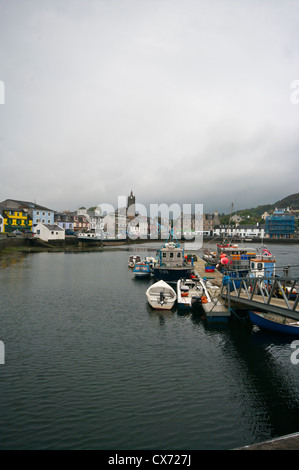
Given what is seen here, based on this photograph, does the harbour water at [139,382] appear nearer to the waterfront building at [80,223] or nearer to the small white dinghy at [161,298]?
the small white dinghy at [161,298]

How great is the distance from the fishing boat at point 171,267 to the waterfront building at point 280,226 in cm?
15740

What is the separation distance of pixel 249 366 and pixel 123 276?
36.5m

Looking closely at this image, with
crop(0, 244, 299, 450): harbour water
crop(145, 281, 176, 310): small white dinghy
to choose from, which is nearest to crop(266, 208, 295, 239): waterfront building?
crop(145, 281, 176, 310): small white dinghy

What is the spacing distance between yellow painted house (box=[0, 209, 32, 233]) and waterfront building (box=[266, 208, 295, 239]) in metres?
137

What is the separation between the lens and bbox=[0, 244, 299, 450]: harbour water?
1163cm

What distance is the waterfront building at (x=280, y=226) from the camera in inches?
7210

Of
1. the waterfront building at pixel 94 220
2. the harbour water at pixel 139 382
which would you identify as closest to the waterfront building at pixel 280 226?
the waterfront building at pixel 94 220

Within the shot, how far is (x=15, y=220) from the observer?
4456 inches

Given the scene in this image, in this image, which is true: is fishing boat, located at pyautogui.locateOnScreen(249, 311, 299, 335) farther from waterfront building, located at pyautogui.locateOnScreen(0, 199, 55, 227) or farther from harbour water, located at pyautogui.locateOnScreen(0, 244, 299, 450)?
waterfront building, located at pyautogui.locateOnScreen(0, 199, 55, 227)

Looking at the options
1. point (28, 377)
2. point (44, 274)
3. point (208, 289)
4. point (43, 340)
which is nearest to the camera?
point (28, 377)

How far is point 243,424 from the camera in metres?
12.4

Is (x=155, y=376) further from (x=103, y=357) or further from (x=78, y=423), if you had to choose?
(x=78, y=423)

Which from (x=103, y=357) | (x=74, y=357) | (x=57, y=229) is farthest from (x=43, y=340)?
(x=57, y=229)

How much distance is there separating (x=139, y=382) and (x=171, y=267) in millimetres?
26776
